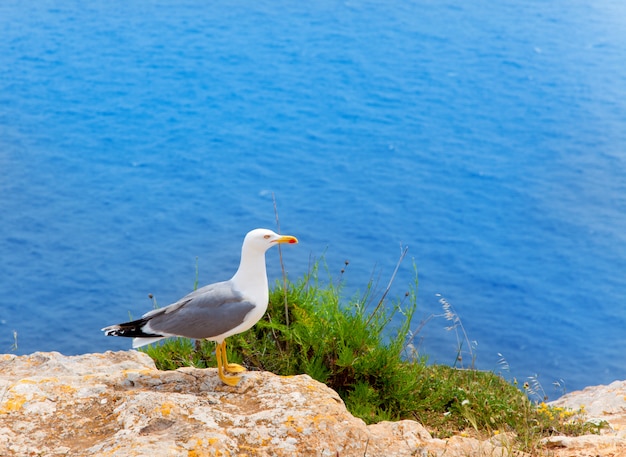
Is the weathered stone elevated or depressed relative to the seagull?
depressed

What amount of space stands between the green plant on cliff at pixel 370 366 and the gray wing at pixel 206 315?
3.14ft

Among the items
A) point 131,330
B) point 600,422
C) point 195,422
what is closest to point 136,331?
point 131,330

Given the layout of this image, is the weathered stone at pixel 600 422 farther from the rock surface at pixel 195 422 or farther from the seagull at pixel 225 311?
the seagull at pixel 225 311

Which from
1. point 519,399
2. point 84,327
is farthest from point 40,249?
point 519,399

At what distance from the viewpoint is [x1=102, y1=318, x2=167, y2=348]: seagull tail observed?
11.6 ft

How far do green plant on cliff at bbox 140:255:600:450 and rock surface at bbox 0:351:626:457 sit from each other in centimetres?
86

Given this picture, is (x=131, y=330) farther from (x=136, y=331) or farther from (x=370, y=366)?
(x=370, y=366)

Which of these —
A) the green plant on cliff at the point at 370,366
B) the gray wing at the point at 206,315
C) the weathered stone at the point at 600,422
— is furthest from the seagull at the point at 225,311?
the weathered stone at the point at 600,422

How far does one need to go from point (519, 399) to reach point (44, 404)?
8.36ft

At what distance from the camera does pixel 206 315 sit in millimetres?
3514

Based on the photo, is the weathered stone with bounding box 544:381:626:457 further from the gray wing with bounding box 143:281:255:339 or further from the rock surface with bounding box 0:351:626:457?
the gray wing with bounding box 143:281:255:339

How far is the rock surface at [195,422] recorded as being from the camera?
280cm

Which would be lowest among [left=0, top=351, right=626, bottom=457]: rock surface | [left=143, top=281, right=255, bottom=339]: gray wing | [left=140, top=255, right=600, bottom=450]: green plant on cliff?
[left=140, top=255, right=600, bottom=450]: green plant on cliff

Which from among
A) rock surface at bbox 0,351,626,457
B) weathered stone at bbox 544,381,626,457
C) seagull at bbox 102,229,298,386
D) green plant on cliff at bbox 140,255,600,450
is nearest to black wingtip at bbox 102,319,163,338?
seagull at bbox 102,229,298,386
